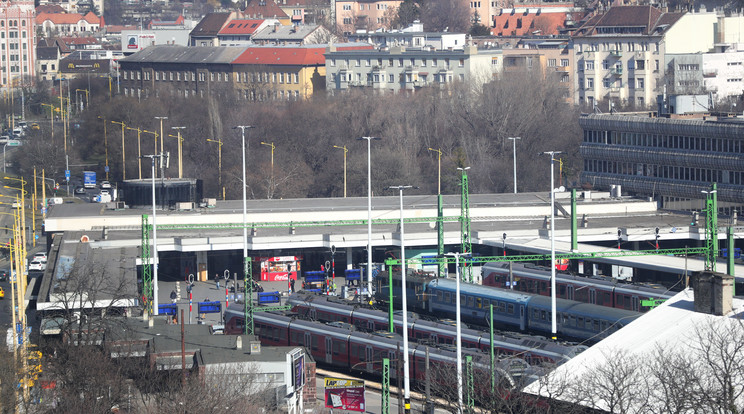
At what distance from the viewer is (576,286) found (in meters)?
51.8

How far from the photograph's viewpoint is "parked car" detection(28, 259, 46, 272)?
2628 inches

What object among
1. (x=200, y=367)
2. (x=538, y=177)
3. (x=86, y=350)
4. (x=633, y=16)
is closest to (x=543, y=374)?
(x=200, y=367)

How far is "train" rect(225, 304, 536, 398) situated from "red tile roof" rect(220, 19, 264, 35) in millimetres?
113120

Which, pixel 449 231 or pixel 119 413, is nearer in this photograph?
pixel 119 413

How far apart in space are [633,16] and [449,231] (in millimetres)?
64674

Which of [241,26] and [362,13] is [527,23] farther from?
[362,13]

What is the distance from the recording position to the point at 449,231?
66375 mm

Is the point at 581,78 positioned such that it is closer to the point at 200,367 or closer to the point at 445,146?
the point at 445,146

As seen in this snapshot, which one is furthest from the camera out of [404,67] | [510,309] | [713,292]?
[404,67]

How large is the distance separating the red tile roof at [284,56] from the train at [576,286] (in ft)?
251

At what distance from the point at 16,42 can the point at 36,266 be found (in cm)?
11585

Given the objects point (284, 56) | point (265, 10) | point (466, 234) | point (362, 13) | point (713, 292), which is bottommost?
point (466, 234)

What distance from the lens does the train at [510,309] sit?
4525 centimetres

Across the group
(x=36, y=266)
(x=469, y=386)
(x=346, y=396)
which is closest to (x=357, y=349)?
(x=346, y=396)
